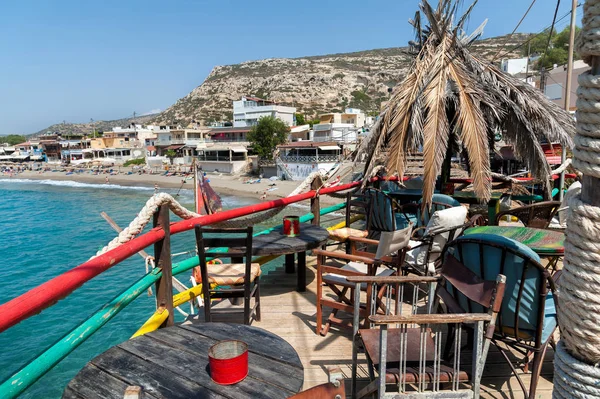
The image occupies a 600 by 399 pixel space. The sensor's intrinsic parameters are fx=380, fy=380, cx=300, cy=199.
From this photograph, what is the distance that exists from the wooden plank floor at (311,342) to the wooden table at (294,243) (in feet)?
1.12

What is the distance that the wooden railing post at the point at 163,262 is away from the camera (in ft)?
9.16

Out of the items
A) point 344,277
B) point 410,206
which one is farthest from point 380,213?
point 344,277

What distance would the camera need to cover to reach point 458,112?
17.1 feet

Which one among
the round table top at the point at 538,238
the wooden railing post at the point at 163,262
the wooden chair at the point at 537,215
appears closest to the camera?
the wooden railing post at the point at 163,262

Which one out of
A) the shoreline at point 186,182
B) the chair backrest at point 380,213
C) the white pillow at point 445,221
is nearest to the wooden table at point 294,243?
the chair backrest at point 380,213

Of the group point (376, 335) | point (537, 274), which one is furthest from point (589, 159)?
point (376, 335)

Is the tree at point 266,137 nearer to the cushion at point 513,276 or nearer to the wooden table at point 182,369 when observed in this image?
the cushion at point 513,276

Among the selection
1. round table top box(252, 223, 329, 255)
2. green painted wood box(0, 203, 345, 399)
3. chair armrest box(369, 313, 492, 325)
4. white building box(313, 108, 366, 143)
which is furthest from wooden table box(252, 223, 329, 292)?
white building box(313, 108, 366, 143)

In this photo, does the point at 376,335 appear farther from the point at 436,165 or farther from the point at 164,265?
the point at 436,165

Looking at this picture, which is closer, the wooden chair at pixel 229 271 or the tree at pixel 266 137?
the wooden chair at pixel 229 271

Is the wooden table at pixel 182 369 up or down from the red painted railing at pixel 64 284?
down

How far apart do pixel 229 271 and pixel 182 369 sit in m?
1.89

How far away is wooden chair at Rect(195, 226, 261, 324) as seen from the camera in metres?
2.95

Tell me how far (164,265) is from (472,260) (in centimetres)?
213
